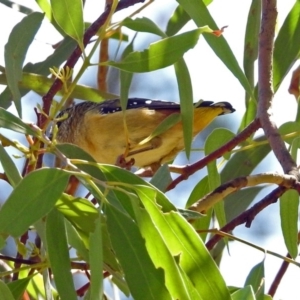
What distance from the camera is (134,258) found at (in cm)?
137

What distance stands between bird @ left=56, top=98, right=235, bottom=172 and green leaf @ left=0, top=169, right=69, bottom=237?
3.93 ft

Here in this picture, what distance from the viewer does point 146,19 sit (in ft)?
5.30

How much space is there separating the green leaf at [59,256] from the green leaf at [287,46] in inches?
26.4

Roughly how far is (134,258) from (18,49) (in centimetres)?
58

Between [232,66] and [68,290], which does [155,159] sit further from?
[68,290]

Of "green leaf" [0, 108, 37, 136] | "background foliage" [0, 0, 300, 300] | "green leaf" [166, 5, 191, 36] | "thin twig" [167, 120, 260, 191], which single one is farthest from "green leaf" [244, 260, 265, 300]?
"green leaf" [166, 5, 191, 36]

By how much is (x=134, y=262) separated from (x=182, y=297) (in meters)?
0.13

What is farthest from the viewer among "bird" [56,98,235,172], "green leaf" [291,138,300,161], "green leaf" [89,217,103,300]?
"bird" [56,98,235,172]

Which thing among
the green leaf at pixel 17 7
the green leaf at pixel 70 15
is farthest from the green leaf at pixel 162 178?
the green leaf at pixel 17 7

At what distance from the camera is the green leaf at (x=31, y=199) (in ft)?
4.30

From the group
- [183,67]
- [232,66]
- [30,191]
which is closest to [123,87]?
[183,67]

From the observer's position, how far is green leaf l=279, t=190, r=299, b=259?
179cm

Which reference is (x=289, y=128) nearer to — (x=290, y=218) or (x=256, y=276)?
(x=290, y=218)

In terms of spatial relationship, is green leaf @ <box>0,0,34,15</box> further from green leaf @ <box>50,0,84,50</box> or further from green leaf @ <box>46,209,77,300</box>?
green leaf @ <box>46,209,77,300</box>
